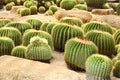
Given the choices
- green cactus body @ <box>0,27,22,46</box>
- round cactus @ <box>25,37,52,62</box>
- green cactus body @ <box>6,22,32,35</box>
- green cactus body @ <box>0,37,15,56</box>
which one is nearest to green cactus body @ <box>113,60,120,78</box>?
round cactus @ <box>25,37,52,62</box>

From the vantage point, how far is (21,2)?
8227 millimetres

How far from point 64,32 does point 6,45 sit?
26.1 inches

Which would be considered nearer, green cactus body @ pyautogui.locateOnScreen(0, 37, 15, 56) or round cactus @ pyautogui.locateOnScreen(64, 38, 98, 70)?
round cactus @ pyautogui.locateOnScreen(64, 38, 98, 70)

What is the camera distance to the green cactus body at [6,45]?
312cm

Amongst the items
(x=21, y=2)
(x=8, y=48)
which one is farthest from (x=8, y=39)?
(x=21, y=2)

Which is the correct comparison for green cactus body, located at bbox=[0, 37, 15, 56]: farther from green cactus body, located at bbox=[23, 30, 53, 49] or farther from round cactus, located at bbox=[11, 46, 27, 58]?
green cactus body, located at bbox=[23, 30, 53, 49]

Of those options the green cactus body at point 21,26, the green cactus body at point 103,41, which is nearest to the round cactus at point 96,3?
the green cactus body at point 21,26

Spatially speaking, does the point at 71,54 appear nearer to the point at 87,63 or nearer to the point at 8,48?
the point at 87,63

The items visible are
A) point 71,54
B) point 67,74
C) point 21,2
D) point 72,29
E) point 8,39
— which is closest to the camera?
point 67,74

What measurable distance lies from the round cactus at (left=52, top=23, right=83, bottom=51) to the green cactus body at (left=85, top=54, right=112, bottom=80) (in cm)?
79

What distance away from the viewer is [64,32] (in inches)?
134

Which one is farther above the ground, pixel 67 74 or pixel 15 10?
pixel 67 74

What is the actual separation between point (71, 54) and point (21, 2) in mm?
5529

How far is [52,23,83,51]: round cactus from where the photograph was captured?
134 inches
